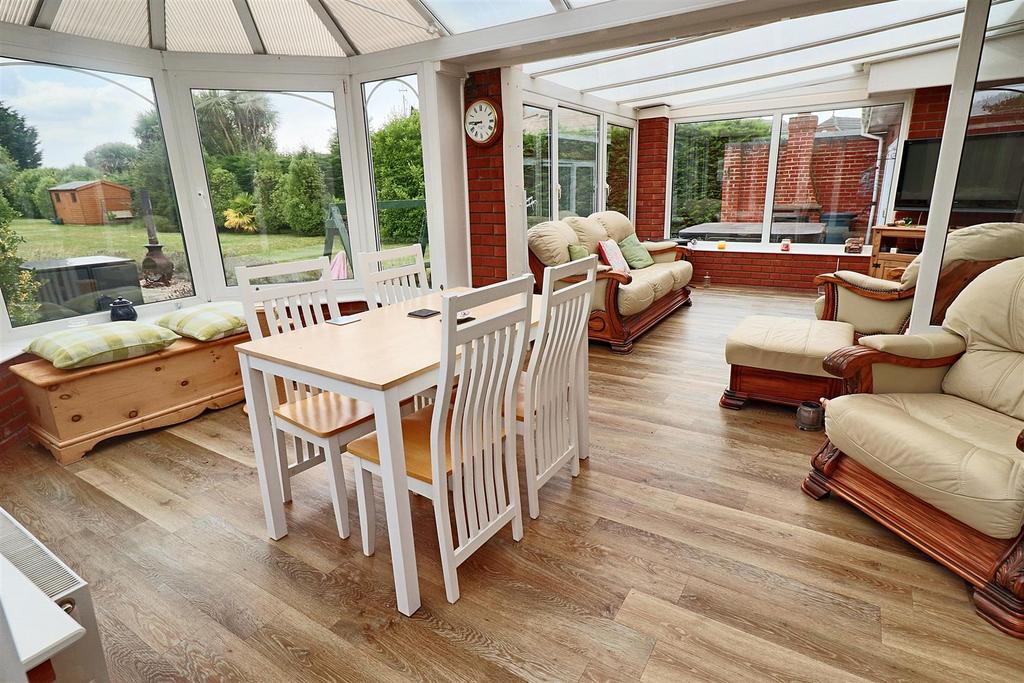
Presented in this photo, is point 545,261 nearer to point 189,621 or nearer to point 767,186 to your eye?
point 189,621

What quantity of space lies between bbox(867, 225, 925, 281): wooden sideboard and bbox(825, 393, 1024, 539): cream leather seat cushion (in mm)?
3641

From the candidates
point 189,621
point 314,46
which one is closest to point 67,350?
point 189,621

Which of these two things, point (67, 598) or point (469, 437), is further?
point (469, 437)

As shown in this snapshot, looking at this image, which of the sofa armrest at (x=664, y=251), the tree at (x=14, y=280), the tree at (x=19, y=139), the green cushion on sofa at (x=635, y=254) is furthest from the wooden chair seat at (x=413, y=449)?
the sofa armrest at (x=664, y=251)

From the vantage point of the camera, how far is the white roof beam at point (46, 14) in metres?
2.93

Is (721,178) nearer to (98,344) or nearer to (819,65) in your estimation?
(819,65)

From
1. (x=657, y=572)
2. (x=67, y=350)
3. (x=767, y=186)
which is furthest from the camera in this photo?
(x=767, y=186)

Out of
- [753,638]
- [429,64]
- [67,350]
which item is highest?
[429,64]

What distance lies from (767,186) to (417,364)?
6459 mm

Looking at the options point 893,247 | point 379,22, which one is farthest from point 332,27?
point 893,247

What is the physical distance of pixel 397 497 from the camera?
1678mm

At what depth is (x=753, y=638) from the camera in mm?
1636

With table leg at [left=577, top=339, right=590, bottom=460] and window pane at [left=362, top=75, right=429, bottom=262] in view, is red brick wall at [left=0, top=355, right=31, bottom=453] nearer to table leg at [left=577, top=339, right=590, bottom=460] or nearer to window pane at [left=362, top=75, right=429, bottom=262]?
window pane at [left=362, top=75, right=429, bottom=262]

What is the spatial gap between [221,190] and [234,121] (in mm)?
504
